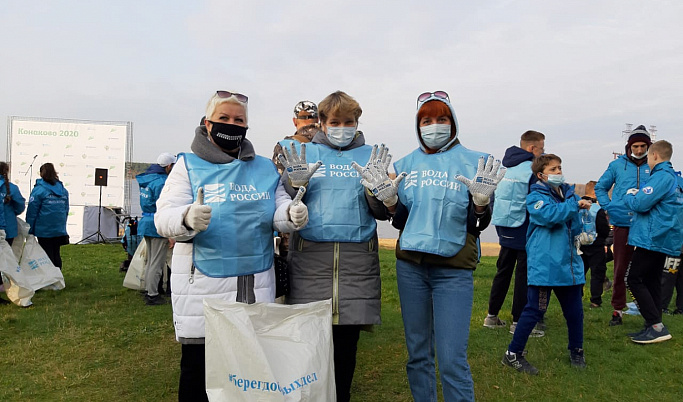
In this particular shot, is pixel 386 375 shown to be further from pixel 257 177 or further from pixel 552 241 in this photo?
pixel 257 177

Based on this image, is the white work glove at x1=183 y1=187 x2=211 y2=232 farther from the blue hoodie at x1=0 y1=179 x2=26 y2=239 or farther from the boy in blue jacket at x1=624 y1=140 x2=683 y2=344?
the blue hoodie at x1=0 y1=179 x2=26 y2=239

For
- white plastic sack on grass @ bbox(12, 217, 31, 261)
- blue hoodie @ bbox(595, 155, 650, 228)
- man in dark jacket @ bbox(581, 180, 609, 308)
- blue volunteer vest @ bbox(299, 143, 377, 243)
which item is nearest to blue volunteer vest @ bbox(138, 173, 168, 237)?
white plastic sack on grass @ bbox(12, 217, 31, 261)

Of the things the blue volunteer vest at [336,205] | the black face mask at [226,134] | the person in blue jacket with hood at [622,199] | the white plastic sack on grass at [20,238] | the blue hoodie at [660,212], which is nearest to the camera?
the black face mask at [226,134]

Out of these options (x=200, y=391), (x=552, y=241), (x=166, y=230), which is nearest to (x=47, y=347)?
(x=200, y=391)

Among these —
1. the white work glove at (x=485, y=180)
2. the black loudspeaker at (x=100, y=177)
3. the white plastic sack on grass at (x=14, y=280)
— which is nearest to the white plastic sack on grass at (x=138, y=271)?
the white plastic sack on grass at (x=14, y=280)

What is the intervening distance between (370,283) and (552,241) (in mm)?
2103

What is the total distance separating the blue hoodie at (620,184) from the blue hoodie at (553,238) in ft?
5.95

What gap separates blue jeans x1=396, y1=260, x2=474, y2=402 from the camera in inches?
105

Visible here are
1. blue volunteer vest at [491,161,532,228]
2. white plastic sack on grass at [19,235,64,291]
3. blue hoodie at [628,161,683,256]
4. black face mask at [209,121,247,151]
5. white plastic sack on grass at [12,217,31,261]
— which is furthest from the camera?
white plastic sack on grass at [12,217,31,261]

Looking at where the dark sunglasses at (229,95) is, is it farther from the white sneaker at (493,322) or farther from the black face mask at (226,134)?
the white sneaker at (493,322)

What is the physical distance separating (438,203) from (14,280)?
6089mm

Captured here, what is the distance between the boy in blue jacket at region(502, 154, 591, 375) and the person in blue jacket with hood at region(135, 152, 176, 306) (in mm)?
4537

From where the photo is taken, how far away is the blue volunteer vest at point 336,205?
281cm

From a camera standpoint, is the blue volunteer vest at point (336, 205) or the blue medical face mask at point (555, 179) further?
the blue medical face mask at point (555, 179)
